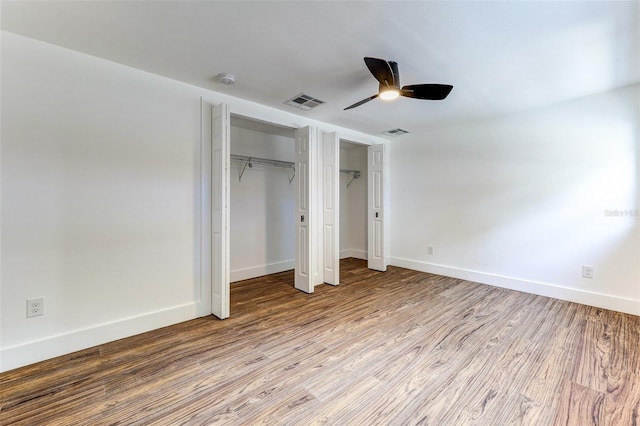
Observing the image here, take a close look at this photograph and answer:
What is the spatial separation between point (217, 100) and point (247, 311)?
7.72ft

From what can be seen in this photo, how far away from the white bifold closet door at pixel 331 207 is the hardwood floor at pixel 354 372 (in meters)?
1.06

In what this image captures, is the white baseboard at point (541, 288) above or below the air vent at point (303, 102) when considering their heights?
below

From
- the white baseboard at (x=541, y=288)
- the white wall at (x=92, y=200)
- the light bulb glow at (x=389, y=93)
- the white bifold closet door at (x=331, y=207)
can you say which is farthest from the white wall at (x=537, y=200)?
the white wall at (x=92, y=200)

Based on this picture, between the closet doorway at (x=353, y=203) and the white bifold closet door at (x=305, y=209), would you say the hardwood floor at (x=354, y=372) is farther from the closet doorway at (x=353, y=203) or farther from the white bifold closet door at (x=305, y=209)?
the closet doorway at (x=353, y=203)

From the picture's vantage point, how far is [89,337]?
2.23 metres

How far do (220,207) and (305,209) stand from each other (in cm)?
119

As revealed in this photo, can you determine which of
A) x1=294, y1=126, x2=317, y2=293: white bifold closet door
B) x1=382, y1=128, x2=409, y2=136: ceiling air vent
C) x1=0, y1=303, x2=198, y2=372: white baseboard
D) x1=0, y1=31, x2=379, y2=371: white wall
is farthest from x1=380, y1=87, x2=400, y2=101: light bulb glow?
x1=0, y1=303, x2=198, y2=372: white baseboard

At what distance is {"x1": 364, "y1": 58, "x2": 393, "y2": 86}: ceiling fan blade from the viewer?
6.52 ft

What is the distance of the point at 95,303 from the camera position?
2277 mm

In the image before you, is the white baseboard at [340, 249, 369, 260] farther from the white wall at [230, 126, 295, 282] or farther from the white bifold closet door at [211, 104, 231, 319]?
the white bifold closet door at [211, 104, 231, 319]

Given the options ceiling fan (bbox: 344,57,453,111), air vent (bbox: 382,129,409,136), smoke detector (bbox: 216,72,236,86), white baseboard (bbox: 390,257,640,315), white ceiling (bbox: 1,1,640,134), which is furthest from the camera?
air vent (bbox: 382,129,409,136)

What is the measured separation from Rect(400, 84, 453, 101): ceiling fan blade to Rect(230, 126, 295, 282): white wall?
2.64m

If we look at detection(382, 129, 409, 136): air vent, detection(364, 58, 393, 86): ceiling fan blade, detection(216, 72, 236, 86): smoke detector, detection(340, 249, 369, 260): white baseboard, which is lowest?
detection(340, 249, 369, 260): white baseboard

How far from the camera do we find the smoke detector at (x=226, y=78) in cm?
258
